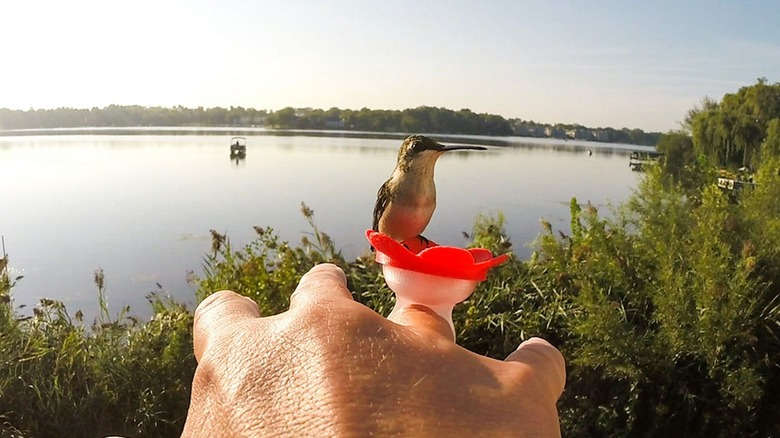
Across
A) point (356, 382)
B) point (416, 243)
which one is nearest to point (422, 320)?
point (356, 382)

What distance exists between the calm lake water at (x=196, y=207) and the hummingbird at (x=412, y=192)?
0.95 meters

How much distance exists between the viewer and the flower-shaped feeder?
0.82 m

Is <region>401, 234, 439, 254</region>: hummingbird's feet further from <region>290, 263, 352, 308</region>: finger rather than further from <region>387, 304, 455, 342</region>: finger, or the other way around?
<region>387, 304, 455, 342</region>: finger

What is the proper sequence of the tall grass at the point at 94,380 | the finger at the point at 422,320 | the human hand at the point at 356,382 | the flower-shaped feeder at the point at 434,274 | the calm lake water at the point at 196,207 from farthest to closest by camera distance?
the calm lake water at the point at 196,207, the tall grass at the point at 94,380, the flower-shaped feeder at the point at 434,274, the finger at the point at 422,320, the human hand at the point at 356,382

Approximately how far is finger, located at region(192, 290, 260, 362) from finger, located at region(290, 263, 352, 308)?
68mm

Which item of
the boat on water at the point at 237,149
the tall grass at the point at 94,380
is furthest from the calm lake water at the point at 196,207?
the tall grass at the point at 94,380

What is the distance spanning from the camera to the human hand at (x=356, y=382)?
1.84 ft

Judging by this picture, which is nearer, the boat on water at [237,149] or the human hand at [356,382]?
the human hand at [356,382]

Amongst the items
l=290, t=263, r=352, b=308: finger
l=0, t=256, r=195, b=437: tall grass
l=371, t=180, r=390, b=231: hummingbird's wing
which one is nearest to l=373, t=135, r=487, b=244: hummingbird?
l=371, t=180, r=390, b=231: hummingbird's wing

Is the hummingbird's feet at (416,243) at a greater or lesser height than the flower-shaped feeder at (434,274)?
lesser

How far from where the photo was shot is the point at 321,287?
32.9 inches

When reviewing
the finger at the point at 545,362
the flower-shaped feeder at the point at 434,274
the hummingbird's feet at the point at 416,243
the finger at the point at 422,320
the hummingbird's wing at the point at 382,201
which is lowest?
the finger at the point at 545,362

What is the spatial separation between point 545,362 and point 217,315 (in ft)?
1.46

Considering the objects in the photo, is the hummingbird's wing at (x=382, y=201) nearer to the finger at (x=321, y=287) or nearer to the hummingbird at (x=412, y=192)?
the hummingbird at (x=412, y=192)
